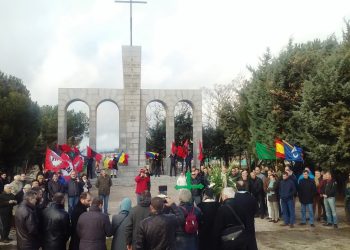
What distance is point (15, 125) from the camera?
94.2 feet

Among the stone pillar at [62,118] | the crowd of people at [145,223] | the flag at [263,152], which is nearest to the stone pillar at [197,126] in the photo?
the stone pillar at [62,118]

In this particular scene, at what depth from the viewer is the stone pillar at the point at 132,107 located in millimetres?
30234

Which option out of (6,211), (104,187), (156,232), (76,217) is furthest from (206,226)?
(104,187)

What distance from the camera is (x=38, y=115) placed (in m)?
31.3

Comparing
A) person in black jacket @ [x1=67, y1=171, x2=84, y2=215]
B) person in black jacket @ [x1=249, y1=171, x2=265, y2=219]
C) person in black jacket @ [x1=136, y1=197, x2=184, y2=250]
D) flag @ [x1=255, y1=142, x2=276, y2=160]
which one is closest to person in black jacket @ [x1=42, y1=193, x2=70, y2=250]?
person in black jacket @ [x1=136, y1=197, x2=184, y2=250]

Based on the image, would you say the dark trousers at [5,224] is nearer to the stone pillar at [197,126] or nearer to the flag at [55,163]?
the flag at [55,163]

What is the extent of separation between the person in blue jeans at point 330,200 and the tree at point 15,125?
21.1 m

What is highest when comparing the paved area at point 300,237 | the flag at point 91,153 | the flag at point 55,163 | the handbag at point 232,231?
the flag at point 91,153

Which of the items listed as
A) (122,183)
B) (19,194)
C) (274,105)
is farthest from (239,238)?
(122,183)

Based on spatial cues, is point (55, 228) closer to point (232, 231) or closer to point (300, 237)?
point (232, 231)

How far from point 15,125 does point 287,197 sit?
71.1 ft

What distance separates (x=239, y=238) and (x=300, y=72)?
1487cm

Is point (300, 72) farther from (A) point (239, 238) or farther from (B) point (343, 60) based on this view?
(A) point (239, 238)

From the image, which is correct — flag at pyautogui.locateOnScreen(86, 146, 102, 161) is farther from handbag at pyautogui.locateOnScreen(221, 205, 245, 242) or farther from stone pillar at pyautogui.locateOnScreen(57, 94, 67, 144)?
handbag at pyautogui.locateOnScreen(221, 205, 245, 242)
